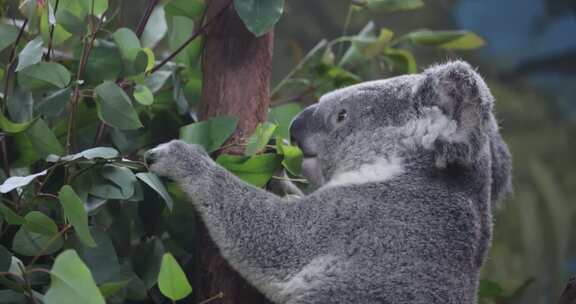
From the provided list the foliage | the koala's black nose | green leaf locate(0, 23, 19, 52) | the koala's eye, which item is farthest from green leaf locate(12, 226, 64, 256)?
the koala's eye

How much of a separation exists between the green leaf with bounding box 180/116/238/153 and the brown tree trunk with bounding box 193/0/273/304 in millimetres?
72

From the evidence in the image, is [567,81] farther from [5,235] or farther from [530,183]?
[5,235]

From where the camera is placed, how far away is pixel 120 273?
2037 mm

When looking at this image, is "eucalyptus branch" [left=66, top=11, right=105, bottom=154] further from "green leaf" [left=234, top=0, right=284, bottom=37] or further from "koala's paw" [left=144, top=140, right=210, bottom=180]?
"green leaf" [left=234, top=0, right=284, bottom=37]

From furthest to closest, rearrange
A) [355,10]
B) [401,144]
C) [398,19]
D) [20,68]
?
[398,19] < [355,10] < [401,144] < [20,68]

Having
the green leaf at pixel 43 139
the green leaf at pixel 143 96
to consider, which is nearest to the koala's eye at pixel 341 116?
the green leaf at pixel 143 96

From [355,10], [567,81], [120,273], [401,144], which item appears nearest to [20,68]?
[120,273]

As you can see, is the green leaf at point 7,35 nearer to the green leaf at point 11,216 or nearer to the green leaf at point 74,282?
the green leaf at point 11,216

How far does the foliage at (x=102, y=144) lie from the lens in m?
1.91

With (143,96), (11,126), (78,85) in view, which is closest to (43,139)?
(11,126)

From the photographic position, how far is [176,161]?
201 centimetres

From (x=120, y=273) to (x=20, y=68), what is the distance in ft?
2.03

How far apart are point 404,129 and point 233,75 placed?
1.91 ft

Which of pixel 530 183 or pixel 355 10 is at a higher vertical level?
pixel 355 10
